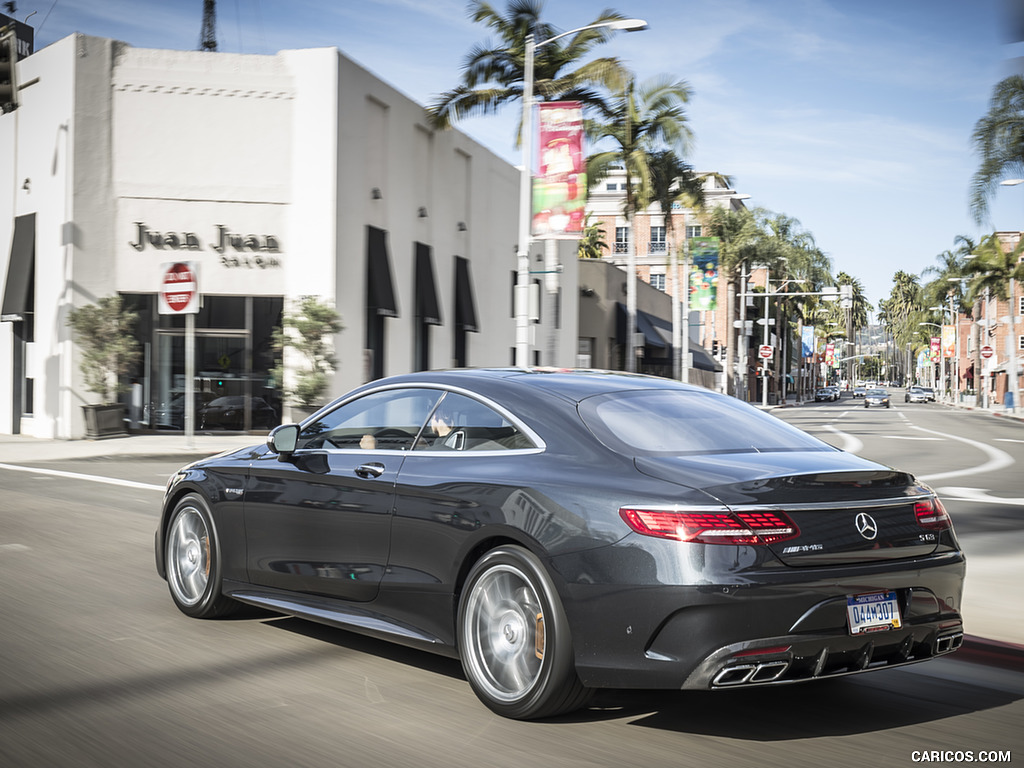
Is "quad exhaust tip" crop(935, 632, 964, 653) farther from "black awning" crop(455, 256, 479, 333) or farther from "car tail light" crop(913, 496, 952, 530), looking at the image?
"black awning" crop(455, 256, 479, 333)

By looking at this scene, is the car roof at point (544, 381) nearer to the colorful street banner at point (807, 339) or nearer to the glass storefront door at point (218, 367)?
the glass storefront door at point (218, 367)

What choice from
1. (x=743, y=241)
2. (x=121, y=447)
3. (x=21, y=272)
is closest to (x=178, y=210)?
(x=21, y=272)

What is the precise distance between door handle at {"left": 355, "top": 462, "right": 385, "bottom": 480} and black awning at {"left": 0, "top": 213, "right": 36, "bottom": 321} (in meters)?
22.6

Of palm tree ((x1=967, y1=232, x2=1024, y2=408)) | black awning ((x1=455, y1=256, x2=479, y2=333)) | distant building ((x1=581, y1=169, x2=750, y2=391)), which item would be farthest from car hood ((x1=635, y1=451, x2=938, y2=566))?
distant building ((x1=581, y1=169, x2=750, y2=391))

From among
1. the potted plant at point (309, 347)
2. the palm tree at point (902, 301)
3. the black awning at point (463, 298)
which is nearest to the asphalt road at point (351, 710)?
the potted plant at point (309, 347)

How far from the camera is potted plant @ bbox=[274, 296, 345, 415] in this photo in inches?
956

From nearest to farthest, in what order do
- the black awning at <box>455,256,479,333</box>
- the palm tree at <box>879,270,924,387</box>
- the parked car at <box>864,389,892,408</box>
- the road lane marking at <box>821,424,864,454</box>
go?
the road lane marking at <box>821,424,864,454</box> < the black awning at <box>455,256,479,333</box> < the parked car at <box>864,389,892,408</box> < the palm tree at <box>879,270,924,387</box>

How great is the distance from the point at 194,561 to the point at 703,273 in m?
38.4

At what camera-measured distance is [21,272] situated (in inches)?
997

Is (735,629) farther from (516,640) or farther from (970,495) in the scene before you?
(970,495)

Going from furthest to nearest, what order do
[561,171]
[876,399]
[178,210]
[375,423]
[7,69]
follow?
[876,399] < [178,210] < [561,171] < [7,69] < [375,423]

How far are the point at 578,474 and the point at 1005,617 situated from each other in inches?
151

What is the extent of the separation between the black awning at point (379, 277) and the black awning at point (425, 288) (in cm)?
237

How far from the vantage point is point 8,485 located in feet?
47.7
